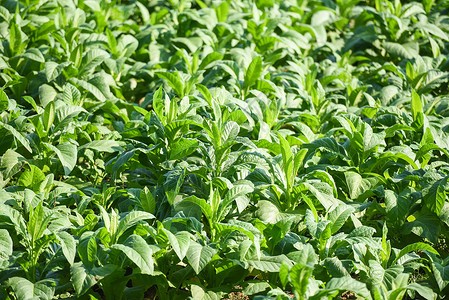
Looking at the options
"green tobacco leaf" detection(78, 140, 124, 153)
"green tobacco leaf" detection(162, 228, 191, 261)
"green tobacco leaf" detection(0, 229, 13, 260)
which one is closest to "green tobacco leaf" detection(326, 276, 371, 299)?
"green tobacco leaf" detection(162, 228, 191, 261)

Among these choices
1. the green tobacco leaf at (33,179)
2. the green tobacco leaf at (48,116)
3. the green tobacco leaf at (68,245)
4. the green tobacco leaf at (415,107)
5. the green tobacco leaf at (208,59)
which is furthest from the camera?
the green tobacco leaf at (208,59)

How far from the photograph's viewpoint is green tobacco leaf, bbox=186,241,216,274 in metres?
2.52

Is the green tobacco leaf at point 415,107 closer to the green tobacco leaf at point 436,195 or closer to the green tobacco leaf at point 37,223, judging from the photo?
the green tobacco leaf at point 436,195

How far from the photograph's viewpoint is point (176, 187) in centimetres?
303

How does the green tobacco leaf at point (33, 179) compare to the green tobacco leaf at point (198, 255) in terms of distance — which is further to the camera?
the green tobacco leaf at point (33, 179)

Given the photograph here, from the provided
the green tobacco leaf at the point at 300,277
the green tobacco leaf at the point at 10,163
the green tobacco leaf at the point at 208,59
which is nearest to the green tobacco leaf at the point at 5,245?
the green tobacco leaf at the point at 10,163

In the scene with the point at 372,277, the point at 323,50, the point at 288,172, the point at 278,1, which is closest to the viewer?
the point at 372,277

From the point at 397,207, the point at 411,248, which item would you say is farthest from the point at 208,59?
the point at 411,248

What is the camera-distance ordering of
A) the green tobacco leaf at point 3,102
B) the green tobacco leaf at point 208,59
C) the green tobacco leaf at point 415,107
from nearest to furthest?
the green tobacco leaf at point 3,102 < the green tobacco leaf at point 415,107 < the green tobacco leaf at point 208,59

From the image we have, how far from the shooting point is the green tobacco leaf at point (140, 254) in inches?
96.7

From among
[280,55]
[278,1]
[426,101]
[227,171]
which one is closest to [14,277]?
[227,171]

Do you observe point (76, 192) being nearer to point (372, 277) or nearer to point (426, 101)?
point (372, 277)

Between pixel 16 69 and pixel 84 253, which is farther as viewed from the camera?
pixel 16 69

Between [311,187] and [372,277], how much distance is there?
2.06 feet
